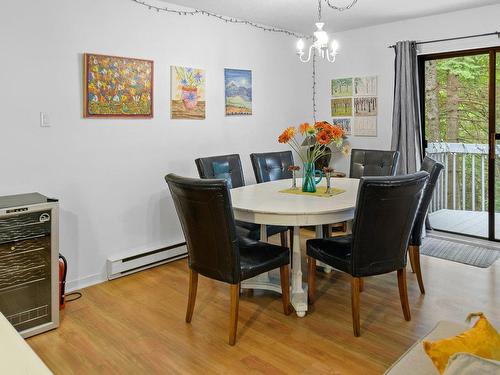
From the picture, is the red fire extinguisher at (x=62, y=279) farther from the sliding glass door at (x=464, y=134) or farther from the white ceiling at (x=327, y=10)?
the sliding glass door at (x=464, y=134)

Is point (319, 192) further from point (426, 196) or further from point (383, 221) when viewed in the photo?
point (383, 221)

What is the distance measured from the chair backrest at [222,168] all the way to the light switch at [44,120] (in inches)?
→ 45.5

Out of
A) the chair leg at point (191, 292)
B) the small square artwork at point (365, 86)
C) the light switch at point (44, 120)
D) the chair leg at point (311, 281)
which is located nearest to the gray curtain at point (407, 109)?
the small square artwork at point (365, 86)

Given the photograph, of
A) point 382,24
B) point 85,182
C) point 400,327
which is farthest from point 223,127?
point 400,327

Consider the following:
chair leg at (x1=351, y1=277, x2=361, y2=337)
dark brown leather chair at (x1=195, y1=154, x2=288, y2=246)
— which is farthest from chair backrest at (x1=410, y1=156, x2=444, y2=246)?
dark brown leather chair at (x1=195, y1=154, x2=288, y2=246)

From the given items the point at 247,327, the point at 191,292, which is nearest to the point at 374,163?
the point at 247,327

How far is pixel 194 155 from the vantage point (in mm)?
4254

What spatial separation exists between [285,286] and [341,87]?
3.23 meters

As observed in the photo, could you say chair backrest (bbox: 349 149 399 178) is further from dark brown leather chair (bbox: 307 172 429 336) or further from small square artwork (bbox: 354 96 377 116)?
dark brown leather chair (bbox: 307 172 429 336)

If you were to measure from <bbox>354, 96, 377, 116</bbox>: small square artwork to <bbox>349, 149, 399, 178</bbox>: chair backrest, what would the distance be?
42.3 inches

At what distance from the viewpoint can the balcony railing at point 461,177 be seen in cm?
472

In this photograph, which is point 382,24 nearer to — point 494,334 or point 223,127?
point 223,127

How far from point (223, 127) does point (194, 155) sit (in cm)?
50

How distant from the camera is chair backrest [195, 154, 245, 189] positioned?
142 inches
